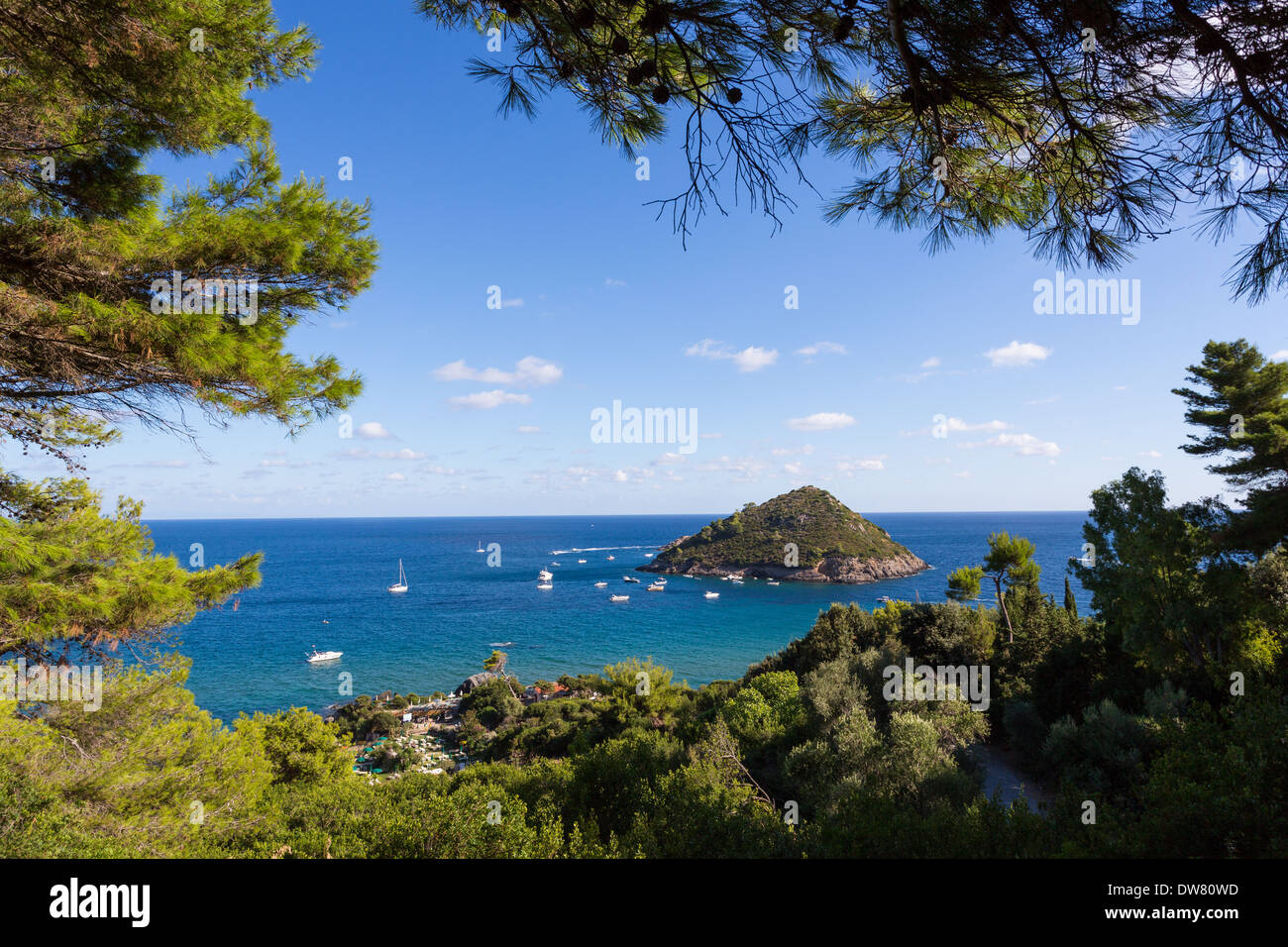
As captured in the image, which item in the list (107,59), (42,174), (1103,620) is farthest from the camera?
(1103,620)

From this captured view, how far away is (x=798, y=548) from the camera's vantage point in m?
64.9

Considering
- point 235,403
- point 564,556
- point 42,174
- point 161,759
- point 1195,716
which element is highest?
point 42,174

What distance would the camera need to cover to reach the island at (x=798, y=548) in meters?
62.5

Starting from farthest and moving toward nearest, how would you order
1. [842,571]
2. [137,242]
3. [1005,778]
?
1. [842,571]
2. [1005,778]
3. [137,242]

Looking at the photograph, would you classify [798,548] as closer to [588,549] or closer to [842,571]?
[842,571]

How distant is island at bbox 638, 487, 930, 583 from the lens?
2462 inches

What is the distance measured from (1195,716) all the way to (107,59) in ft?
36.2

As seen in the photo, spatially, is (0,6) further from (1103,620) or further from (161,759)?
(1103,620)

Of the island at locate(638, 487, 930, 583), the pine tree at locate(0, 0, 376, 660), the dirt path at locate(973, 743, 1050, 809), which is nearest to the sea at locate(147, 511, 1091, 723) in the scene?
the island at locate(638, 487, 930, 583)

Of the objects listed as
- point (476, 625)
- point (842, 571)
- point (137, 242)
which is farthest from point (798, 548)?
point (137, 242)

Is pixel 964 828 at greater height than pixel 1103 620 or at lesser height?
greater
